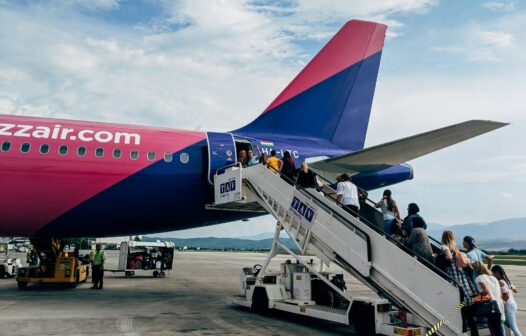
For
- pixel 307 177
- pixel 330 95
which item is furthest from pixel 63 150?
pixel 330 95

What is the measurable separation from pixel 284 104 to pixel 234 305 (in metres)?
7.91

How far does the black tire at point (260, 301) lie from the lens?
1138cm

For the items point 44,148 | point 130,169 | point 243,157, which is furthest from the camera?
point 243,157

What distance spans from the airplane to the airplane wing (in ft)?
0.09

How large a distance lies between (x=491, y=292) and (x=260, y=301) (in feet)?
19.5

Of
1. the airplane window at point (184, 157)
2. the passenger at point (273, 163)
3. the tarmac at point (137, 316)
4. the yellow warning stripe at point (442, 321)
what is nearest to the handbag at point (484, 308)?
the yellow warning stripe at point (442, 321)

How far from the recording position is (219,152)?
14.5 meters

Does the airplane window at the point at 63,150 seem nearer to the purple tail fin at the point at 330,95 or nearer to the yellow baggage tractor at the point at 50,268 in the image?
the yellow baggage tractor at the point at 50,268

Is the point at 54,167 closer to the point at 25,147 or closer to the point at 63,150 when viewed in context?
the point at 63,150

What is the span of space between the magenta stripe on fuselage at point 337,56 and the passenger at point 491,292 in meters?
11.2

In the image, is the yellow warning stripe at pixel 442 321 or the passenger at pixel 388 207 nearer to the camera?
the yellow warning stripe at pixel 442 321

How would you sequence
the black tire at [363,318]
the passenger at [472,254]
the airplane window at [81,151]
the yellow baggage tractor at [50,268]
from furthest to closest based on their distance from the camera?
the yellow baggage tractor at [50,268] → the airplane window at [81,151] → the black tire at [363,318] → the passenger at [472,254]

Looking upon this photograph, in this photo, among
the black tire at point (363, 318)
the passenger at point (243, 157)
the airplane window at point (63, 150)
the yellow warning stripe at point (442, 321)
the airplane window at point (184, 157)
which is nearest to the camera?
the yellow warning stripe at point (442, 321)

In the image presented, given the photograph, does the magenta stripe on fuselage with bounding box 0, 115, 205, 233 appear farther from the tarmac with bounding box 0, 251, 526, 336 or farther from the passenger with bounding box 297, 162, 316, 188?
the passenger with bounding box 297, 162, 316, 188
